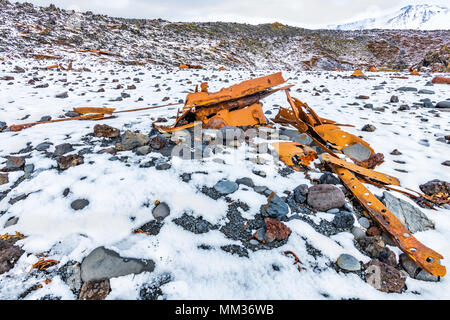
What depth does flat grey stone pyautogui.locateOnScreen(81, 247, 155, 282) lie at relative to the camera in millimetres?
1435

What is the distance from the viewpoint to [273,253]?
5.33 ft

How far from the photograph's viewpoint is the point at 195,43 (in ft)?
70.7

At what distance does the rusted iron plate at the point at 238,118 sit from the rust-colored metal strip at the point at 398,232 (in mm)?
1836

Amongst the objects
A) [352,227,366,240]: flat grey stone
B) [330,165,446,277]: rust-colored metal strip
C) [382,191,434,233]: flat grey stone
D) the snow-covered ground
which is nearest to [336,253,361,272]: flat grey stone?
the snow-covered ground

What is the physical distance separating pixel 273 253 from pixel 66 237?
5.37 feet

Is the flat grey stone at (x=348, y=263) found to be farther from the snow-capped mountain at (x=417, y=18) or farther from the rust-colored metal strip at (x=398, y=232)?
the snow-capped mountain at (x=417, y=18)

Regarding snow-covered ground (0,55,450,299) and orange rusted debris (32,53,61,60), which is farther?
orange rusted debris (32,53,61,60)

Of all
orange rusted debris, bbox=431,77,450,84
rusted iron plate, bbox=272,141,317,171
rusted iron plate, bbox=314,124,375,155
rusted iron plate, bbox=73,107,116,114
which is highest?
orange rusted debris, bbox=431,77,450,84

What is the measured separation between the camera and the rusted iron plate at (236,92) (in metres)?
3.36

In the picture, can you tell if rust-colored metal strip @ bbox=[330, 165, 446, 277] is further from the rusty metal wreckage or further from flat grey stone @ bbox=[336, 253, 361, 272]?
flat grey stone @ bbox=[336, 253, 361, 272]

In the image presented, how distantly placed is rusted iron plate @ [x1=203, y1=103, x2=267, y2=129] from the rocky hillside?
12.4 meters

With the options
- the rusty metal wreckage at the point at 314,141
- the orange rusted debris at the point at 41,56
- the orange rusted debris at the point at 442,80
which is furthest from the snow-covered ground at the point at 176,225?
the orange rusted debris at the point at 41,56
